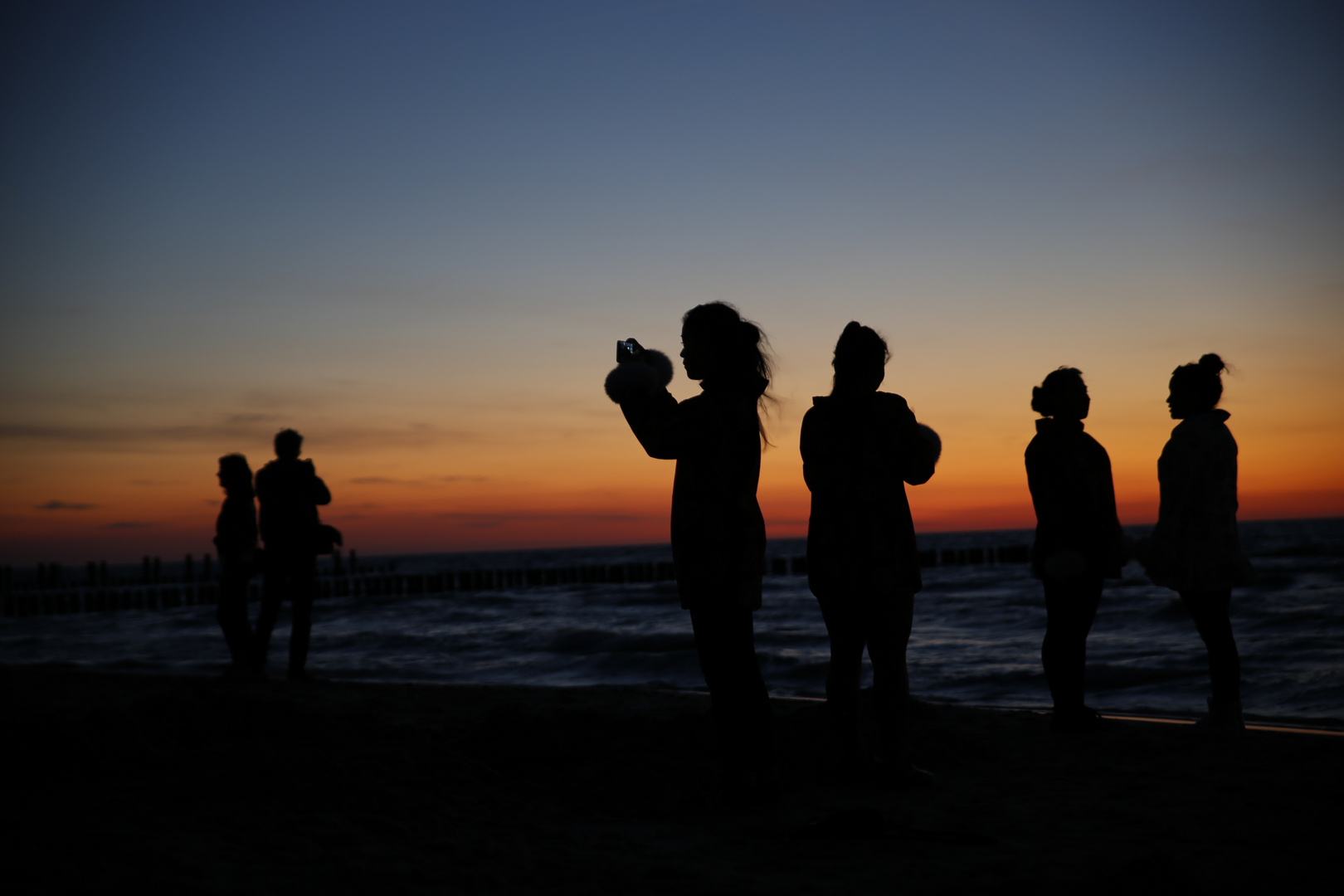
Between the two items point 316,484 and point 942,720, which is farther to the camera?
point 316,484

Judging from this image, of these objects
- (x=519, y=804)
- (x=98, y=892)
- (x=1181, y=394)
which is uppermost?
(x=1181, y=394)

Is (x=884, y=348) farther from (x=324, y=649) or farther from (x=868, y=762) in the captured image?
(x=324, y=649)

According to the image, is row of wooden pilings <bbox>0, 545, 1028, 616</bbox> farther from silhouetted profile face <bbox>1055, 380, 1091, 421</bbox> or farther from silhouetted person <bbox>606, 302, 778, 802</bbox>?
silhouetted person <bbox>606, 302, 778, 802</bbox>

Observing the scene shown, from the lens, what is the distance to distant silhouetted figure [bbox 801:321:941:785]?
10.8 feet

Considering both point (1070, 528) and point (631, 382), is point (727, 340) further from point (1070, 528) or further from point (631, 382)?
point (1070, 528)

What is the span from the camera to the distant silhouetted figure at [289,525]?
22.3ft

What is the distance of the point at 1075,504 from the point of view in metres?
4.47

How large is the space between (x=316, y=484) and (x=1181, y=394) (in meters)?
5.68

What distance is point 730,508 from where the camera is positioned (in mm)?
3082

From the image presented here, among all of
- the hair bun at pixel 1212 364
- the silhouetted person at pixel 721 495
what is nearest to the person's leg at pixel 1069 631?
the hair bun at pixel 1212 364

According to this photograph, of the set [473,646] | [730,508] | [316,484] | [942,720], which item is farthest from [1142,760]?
[473,646]

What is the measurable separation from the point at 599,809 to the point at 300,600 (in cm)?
443

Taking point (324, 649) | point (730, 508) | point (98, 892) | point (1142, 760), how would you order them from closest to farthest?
point (98, 892) → point (730, 508) → point (1142, 760) → point (324, 649)

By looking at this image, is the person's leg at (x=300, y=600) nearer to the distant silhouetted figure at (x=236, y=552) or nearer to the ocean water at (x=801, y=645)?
the distant silhouetted figure at (x=236, y=552)
